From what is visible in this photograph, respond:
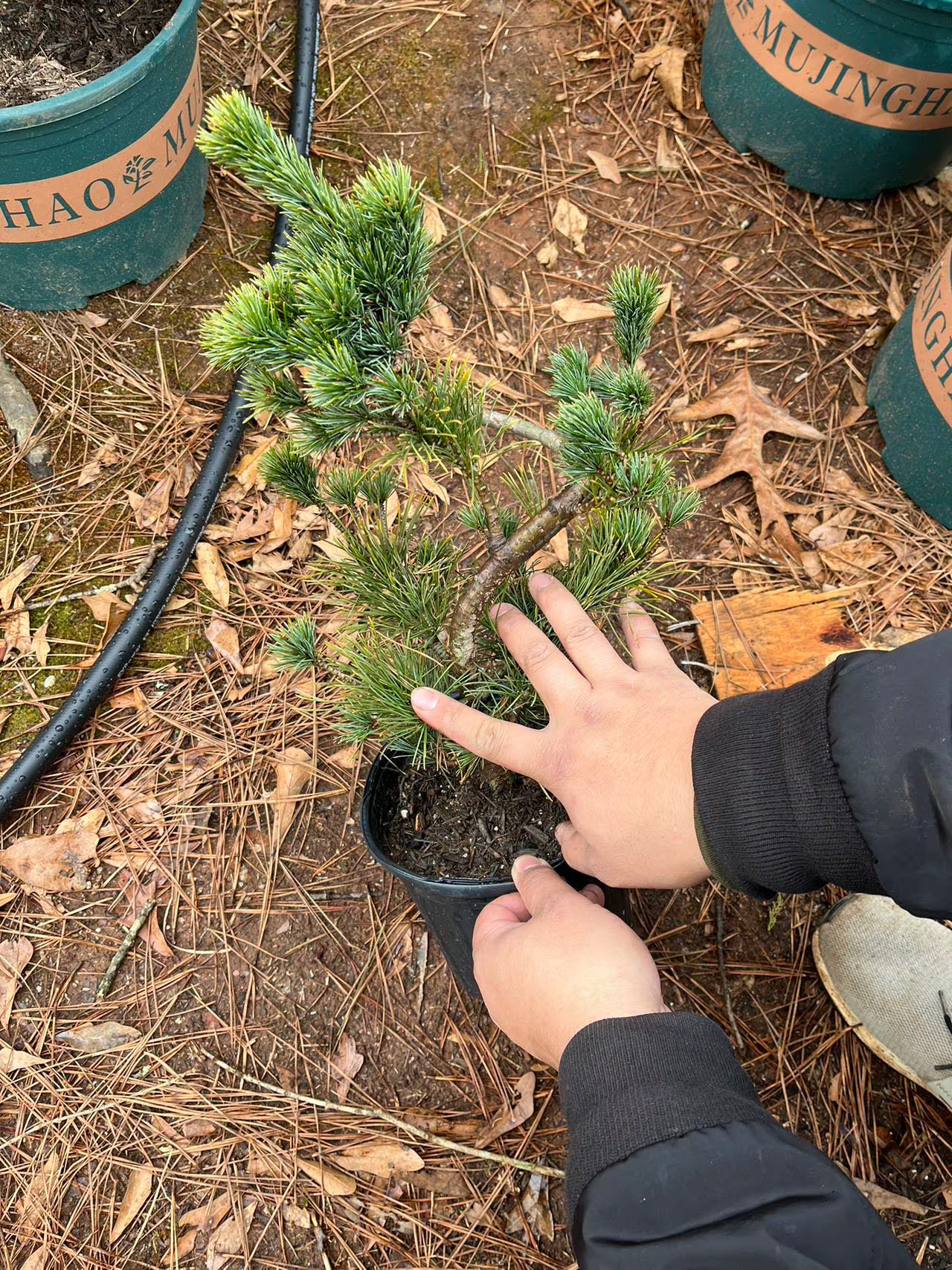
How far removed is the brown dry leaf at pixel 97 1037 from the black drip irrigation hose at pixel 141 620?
0.43 metres

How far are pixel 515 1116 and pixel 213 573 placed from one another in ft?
3.91

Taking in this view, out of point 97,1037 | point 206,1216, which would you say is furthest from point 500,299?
point 206,1216

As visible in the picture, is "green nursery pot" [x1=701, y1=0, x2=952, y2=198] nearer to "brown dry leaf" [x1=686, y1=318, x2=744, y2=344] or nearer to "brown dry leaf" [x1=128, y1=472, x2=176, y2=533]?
"brown dry leaf" [x1=686, y1=318, x2=744, y2=344]

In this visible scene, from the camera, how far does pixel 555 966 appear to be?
1.16m

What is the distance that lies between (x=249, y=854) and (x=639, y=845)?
35.0 inches

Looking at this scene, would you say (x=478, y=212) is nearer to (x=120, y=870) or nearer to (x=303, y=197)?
(x=303, y=197)

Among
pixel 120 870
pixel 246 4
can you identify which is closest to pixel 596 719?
pixel 120 870

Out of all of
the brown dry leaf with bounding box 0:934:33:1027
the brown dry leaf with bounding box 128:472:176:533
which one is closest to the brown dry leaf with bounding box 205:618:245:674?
the brown dry leaf with bounding box 128:472:176:533

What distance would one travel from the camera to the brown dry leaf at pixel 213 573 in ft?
6.40

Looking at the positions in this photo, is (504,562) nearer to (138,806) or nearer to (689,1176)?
(689,1176)

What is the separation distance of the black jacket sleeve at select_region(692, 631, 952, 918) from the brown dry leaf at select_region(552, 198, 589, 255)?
1571 millimetres

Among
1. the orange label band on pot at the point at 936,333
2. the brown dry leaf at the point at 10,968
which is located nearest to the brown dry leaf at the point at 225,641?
the brown dry leaf at the point at 10,968

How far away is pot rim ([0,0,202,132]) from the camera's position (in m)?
1.68

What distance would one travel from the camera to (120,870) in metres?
1.75
